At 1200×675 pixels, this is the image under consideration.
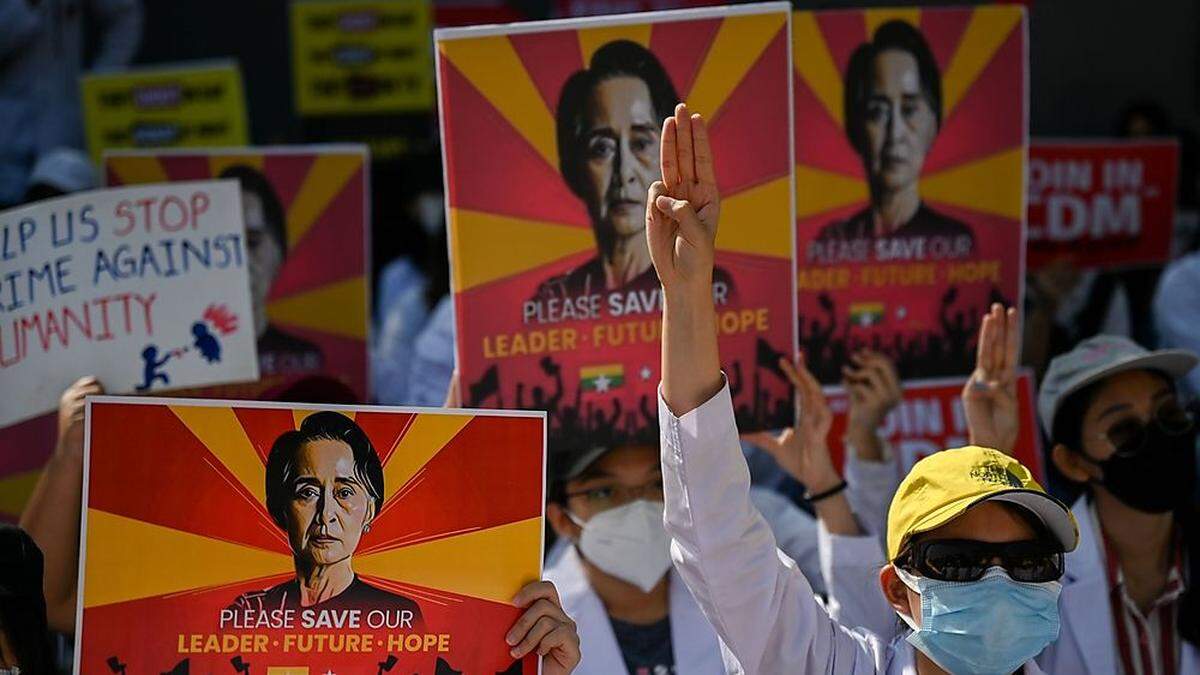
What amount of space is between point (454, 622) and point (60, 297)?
140cm

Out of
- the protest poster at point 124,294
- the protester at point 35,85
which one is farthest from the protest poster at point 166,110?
the protest poster at point 124,294

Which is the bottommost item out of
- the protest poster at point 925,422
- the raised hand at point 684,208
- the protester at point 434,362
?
the protest poster at point 925,422

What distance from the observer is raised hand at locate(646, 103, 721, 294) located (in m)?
2.76

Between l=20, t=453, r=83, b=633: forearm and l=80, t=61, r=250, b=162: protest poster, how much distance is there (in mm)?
3456

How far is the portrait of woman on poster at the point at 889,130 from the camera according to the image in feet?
14.0

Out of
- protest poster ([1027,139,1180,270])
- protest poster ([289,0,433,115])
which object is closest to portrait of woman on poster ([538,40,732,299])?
protest poster ([1027,139,1180,270])

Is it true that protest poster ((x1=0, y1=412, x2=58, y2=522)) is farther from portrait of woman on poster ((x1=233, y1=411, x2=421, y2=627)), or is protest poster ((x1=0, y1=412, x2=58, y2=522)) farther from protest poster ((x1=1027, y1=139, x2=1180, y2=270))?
protest poster ((x1=1027, y1=139, x2=1180, y2=270))

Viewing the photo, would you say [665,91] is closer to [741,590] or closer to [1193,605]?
[741,590]

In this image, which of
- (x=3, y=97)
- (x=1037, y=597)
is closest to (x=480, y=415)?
(x=1037, y=597)

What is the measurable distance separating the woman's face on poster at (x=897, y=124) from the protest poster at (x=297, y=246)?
1.62 metres

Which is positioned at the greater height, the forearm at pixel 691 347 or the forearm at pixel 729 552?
the forearm at pixel 691 347

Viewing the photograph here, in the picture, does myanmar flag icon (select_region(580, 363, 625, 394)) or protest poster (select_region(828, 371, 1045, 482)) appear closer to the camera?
myanmar flag icon (select_region(580, 363, 625, 394))

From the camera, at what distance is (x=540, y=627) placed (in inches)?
114

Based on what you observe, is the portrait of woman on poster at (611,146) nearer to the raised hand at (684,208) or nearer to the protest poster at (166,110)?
the raised hand at (684,208)
